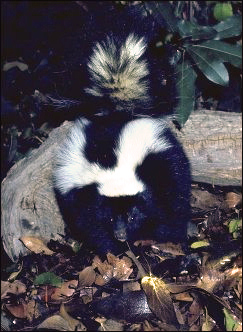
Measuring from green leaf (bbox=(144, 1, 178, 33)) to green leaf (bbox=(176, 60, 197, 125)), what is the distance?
40cm

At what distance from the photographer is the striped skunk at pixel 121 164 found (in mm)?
4438

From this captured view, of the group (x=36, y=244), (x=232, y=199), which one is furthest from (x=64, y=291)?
(x=232, y=199)

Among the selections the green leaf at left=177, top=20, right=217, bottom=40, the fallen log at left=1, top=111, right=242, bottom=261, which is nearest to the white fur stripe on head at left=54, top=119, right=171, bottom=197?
the fallen log at left=1, top=111, right=242, bottom=261

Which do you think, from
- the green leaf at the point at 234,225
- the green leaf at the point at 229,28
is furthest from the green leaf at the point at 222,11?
the green leaf at the point at 234,225

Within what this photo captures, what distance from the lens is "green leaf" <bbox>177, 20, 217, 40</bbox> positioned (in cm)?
446

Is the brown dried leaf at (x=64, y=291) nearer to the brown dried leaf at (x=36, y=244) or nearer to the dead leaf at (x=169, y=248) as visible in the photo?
the brown dried leaf at (x=36, y=244)

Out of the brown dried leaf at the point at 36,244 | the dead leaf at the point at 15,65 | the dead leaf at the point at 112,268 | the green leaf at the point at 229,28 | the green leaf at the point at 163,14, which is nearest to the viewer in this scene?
the dead leaf at the point at 112,268

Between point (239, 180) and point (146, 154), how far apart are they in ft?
2.90

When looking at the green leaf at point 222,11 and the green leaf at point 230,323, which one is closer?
the green leaf at point 230,323

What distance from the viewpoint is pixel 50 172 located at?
173 inches

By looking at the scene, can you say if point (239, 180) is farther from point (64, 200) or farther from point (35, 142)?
point (35, 142)

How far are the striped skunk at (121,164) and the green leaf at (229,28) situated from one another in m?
0.70

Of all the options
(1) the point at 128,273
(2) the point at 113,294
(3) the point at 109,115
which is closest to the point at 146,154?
(3) the point at 109,115

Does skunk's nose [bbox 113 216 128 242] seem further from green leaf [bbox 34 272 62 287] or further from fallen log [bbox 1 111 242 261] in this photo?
green leaf [bbox 34 272 62 287]
